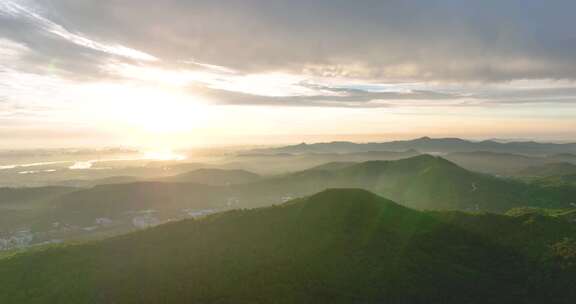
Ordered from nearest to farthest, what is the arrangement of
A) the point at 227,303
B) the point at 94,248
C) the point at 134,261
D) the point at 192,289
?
the point at 227,303 → the point at 192,289 → the point at 134,261 → the point at 94,248

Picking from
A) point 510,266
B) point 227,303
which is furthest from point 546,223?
point 227,303

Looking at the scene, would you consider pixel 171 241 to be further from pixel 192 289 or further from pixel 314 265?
pixel 314 265

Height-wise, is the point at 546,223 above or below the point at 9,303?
above

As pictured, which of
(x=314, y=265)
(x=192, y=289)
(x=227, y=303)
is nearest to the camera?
(x=227, y=303)

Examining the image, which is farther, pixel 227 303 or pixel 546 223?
pixel 546 223

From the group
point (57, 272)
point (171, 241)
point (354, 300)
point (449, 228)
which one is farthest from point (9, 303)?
point (449, 228)

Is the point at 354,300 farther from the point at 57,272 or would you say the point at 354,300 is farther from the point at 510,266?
the point at 57,272
